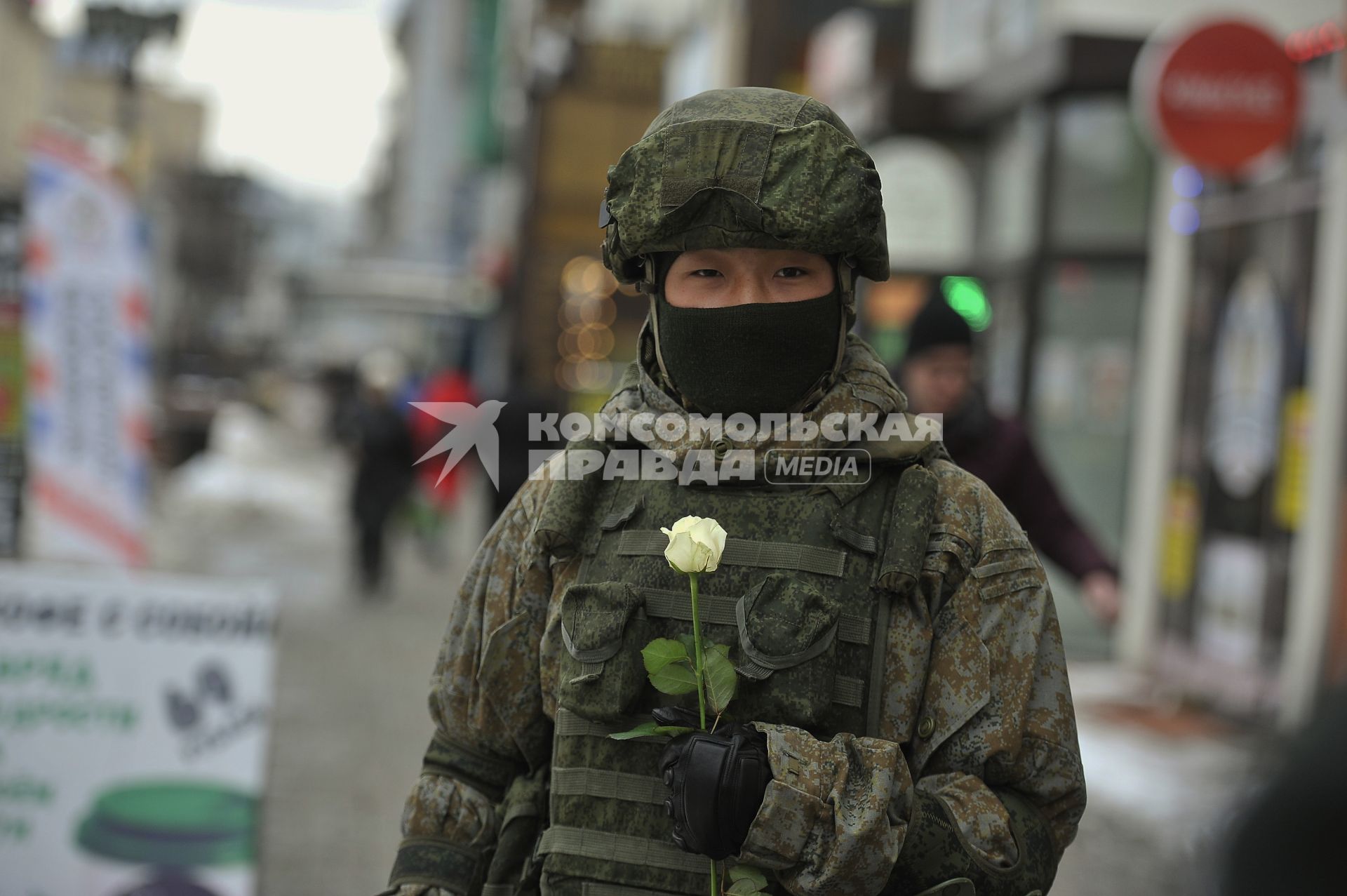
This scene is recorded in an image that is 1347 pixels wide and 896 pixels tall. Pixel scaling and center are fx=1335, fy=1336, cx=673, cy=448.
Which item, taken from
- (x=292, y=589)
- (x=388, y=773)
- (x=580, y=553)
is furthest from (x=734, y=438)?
(x=292, y=589)

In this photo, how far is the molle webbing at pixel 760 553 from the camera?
1.91m

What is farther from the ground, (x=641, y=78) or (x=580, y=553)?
(x=641, y=78)

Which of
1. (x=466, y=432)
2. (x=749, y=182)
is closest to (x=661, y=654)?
(x=749, y=182)

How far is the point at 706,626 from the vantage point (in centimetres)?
191

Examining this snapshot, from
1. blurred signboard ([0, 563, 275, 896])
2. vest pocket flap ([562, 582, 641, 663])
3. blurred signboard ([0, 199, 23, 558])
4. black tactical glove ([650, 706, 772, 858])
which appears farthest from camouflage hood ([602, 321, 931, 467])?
blurred signboard ([0, 199, 23, 558])

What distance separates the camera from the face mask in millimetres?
1979

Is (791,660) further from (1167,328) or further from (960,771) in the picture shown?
(1167,328)

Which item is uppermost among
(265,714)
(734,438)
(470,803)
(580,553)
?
(734,438)

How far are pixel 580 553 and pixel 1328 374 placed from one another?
654 cm

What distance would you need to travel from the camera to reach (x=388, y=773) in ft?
20.8

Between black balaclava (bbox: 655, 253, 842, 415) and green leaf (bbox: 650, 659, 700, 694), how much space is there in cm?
43

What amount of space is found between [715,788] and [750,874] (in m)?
0.18

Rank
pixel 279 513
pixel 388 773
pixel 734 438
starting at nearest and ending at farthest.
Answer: pixel 734 438 < pixel 388 773 < pixel 279 513

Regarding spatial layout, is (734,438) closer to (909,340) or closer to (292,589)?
(909,340)
